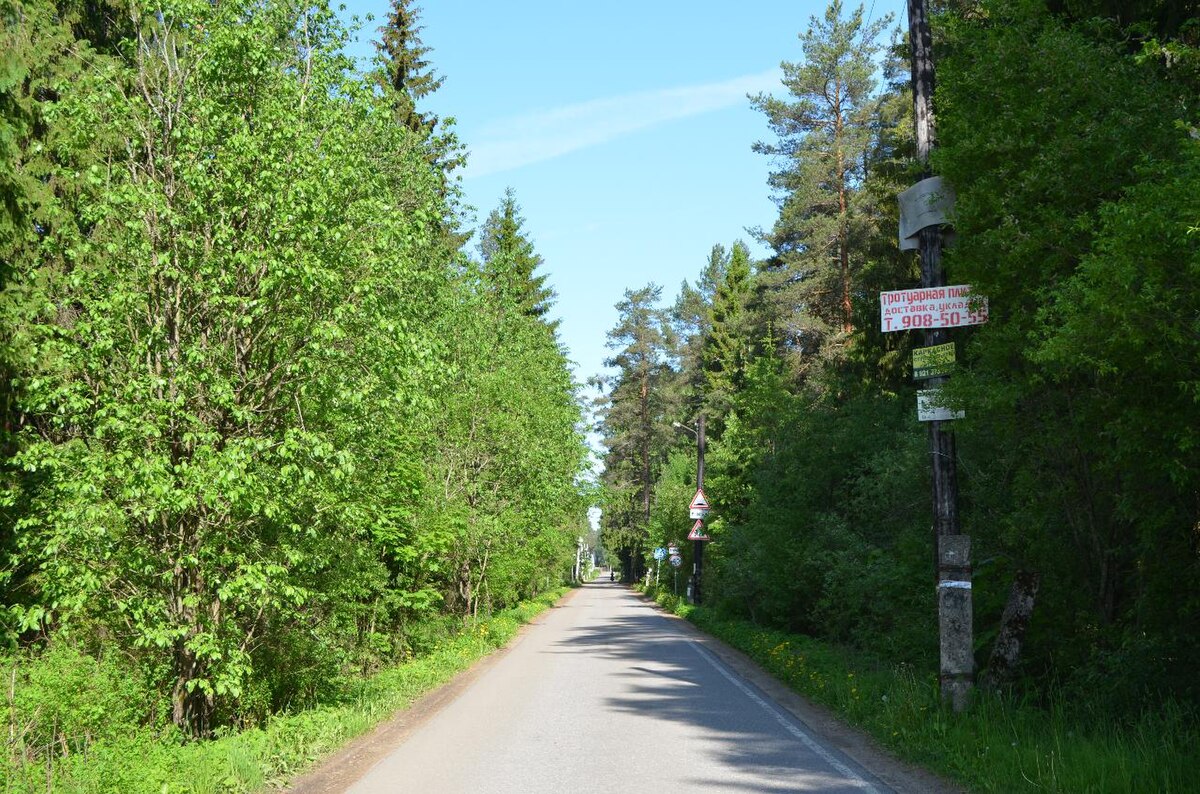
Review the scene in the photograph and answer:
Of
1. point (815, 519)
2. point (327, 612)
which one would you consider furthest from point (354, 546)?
point (815, 519)

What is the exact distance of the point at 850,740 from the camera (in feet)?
34.4

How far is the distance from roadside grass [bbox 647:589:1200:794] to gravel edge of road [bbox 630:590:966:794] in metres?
0.13

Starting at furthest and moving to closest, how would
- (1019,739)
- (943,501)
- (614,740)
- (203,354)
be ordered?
(943,501), (614,740), (203,354), (1019,739)

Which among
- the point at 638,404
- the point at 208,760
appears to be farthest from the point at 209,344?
the point at 638,404

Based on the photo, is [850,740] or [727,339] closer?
[850,740]

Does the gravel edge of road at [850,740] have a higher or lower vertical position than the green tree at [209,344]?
lower

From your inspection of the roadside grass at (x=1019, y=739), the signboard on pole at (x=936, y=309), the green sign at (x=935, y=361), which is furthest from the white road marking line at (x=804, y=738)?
the signboard on pole at (x=936, y=309)

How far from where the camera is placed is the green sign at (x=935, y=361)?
33.9 ft

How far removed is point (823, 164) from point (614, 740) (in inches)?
1045

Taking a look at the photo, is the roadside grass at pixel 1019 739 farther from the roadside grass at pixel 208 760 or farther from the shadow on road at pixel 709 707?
the roadside grass at pixel 208 760

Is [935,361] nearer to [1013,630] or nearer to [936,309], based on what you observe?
[936,309]

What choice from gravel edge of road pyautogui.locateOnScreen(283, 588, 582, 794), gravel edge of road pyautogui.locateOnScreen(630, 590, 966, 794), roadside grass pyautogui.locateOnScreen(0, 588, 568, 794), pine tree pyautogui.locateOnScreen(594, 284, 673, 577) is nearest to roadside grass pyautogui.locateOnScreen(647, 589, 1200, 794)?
gravel edge of road pyautogui.locateOnScreen(630, 590, 966, 794)

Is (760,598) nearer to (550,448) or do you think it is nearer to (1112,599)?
(550,448)

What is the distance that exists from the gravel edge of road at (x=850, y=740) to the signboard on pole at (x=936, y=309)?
14.5ft
